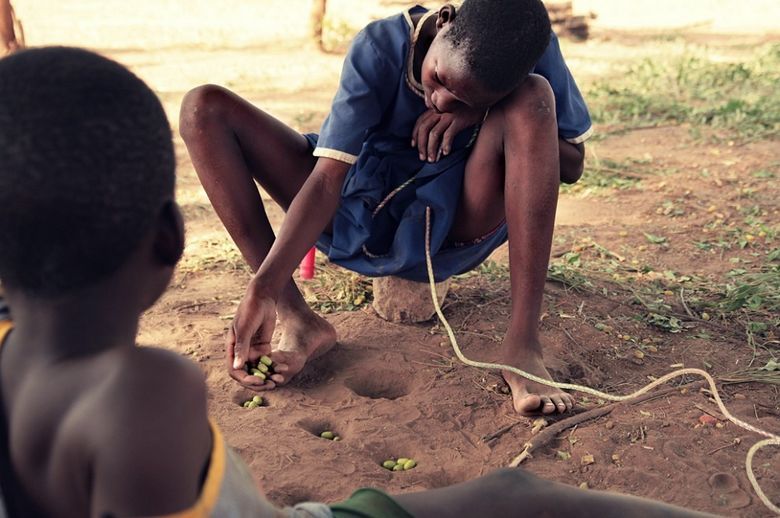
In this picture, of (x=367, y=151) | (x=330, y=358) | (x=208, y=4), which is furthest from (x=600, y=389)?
(x=208, y=4)

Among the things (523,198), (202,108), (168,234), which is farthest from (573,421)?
(168,234)

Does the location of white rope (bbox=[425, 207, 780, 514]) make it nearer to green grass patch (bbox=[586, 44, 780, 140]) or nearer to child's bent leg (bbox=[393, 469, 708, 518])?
child's bent leg (bbox=[393, 469, 708, 518])

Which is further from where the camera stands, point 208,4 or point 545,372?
point 208,4

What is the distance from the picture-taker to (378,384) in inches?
104

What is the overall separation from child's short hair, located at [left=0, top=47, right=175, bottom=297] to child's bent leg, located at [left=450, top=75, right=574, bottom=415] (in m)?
1.43

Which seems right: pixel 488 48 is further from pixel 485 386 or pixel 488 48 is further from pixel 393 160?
pixel 485 386

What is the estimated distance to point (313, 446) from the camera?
87.6 inches

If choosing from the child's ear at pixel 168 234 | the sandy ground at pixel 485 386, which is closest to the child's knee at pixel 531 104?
the sandy ground at pixel 485 386

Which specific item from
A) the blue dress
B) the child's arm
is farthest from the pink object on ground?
the child's arm

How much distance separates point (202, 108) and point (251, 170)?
0.83ft

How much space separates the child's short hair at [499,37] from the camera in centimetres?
219

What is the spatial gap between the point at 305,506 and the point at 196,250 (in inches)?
95.0

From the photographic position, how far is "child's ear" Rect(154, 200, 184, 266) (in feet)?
3.69

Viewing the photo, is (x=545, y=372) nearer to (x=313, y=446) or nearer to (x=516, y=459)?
(x=516, y=459)
